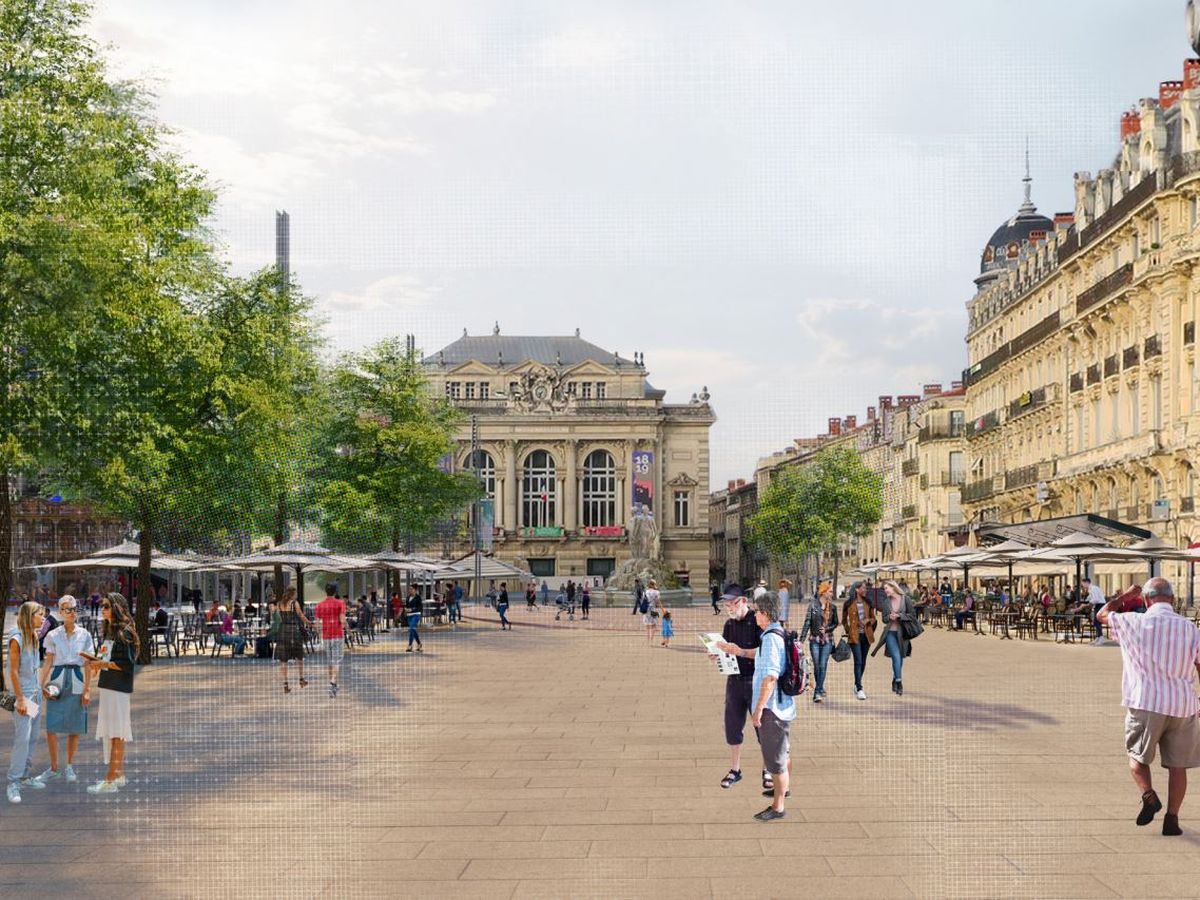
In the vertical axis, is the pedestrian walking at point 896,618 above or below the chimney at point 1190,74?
below

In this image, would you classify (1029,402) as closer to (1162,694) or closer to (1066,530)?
(1066,530)

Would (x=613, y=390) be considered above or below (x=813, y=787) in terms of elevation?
above

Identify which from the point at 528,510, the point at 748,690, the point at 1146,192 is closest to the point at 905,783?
the point at 748,690

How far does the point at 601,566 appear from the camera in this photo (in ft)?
367

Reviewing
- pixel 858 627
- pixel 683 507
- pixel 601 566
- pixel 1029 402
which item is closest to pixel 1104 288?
pixel 1029 402

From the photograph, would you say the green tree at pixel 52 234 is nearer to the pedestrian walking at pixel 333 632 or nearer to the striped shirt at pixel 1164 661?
the pedestrian walking at pixel 333 632

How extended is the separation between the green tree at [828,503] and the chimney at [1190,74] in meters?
47.9

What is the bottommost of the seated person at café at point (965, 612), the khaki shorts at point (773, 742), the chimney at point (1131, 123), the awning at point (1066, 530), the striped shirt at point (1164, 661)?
the seated person at café at point (965, 612)

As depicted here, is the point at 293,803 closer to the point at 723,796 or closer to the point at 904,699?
the point at 723,796

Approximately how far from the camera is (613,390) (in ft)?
378

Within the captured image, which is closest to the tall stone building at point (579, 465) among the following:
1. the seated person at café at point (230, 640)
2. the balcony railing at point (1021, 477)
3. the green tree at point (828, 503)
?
the green tree at point (828, 503)

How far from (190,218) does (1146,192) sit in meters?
32.9

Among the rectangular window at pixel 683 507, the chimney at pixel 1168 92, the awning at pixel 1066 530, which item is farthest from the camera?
the rectangular window at pixel 683 507

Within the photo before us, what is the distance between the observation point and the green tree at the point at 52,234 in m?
21.0
